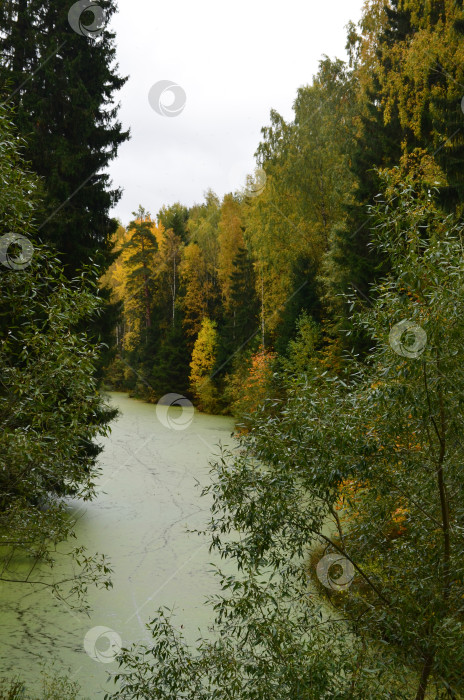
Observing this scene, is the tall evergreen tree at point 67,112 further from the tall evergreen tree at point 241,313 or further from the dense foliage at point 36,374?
the tall evergreen tree at point 241,313

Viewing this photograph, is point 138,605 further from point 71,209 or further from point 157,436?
point 157,436

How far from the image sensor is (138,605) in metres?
8.53

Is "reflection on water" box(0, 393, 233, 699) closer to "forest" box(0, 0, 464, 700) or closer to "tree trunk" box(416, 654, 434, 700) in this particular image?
"forest" box(0, 0, 464, 700)

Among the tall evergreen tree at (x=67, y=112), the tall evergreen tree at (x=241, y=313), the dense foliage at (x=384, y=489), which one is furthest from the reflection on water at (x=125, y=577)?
the tall evergreen tree at (x=241, y=313)

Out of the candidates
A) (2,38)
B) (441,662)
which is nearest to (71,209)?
(2,38)

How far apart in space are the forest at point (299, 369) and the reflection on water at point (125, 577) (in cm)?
39

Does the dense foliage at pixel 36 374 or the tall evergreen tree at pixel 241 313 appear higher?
the tall evergreen tree at pixel 241 313

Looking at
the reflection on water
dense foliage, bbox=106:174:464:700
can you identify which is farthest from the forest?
the reflection on water

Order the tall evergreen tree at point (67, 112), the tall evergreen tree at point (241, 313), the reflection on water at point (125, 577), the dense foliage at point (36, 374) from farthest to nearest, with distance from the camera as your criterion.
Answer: the tall evergreen tree at point (241, 313) < the tall evergreen tree at point (67, 112) < the reflection on water at point (125, 577) < the dense foliage at point (36, 374)

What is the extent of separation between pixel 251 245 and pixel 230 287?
5.30 m

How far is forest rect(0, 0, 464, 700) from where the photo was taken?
12.0 feet

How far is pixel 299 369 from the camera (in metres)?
5.91

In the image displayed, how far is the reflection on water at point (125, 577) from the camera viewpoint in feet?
23.1

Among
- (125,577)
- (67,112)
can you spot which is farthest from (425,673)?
(67,112)
